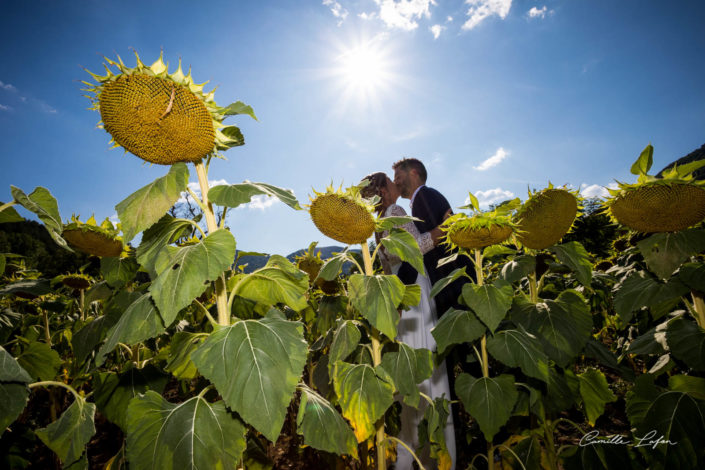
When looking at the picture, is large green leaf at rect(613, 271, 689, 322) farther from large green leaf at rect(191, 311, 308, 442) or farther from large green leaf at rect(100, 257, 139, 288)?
large green leaf at rect(100, 257, 139, 288)

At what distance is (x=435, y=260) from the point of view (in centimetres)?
355

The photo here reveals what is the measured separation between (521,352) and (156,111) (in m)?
2.17

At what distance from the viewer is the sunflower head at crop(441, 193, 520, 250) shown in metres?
1.83

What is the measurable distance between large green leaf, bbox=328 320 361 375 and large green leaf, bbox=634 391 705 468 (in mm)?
1798

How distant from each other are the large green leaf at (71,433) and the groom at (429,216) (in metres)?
2.64

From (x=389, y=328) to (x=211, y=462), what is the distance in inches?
35.0

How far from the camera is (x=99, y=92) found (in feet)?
3.56

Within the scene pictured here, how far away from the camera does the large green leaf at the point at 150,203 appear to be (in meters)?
1.13

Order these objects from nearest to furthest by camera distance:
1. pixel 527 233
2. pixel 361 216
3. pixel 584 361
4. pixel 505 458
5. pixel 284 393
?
pixel 284 393
pixel 361 216
pixel 527 233
pixel 505 458
pixel 584 361

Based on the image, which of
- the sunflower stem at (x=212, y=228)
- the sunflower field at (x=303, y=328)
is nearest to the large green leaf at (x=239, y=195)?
the sunflower field at (x=303, y=328)

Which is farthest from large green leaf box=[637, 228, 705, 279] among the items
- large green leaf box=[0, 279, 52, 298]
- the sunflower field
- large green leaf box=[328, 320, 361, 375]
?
large green leaf box=[0, 279, 52, 298]

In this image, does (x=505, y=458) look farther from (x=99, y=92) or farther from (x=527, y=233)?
(x=99, y=92)

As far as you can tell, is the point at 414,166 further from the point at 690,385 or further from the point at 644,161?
the point at 690,385

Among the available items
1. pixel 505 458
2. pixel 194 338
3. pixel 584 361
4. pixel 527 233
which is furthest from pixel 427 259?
pixel 584 361
